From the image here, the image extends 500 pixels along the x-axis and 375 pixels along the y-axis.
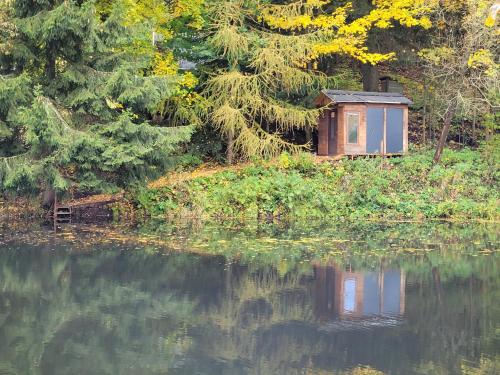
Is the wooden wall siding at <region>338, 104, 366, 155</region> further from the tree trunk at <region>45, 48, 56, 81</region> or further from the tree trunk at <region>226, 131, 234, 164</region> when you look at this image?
the tree trunk at <region>45, 48, 56, 81</region>

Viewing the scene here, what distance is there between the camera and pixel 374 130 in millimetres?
24344

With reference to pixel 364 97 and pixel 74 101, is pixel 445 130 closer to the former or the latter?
pixel 364 97

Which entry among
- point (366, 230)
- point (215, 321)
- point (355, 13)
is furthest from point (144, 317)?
point (355, 13)

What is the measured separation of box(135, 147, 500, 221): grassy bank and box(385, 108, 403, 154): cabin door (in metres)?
1.70

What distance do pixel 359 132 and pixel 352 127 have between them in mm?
291

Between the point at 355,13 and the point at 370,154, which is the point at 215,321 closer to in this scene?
the point at 370,154

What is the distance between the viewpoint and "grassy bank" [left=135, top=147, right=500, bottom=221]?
68.2ft

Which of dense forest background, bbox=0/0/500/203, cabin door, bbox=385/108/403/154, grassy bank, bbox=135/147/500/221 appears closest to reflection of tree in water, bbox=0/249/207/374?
dense forest background, bbox=0/0/500/203

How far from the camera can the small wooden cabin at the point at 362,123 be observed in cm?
2408

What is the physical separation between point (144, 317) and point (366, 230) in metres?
9.52

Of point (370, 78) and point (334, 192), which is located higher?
point (370, 78)

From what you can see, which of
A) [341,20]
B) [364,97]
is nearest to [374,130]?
[364,97]

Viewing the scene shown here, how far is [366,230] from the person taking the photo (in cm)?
1866

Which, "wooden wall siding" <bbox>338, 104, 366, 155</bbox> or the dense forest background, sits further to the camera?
"wooden wall siding" <bbox>338, 104, 366, 155</bbox>
